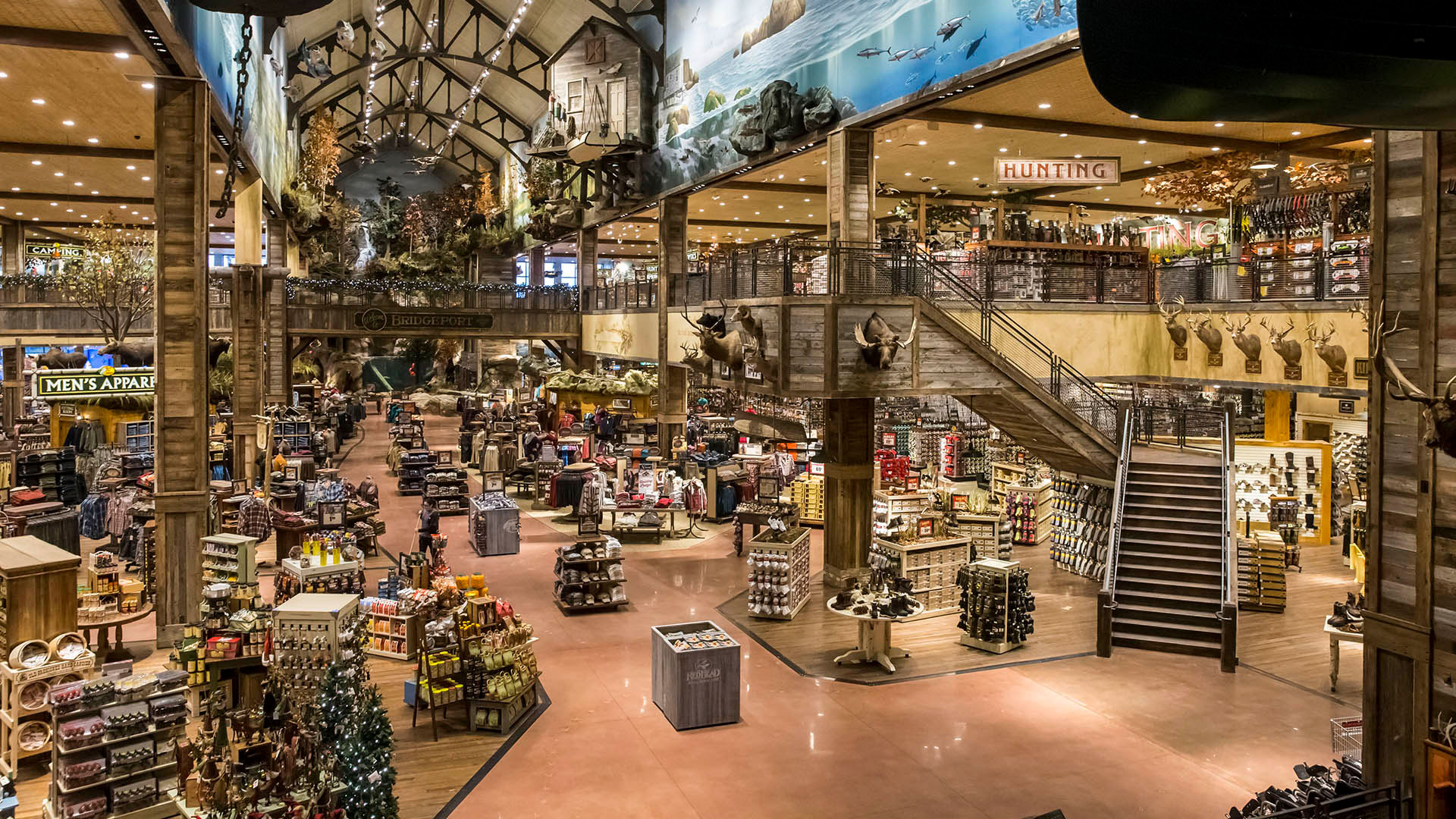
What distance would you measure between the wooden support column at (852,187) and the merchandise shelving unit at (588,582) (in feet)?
16.8

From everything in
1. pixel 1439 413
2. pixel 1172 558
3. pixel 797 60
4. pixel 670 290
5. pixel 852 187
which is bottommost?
pixel 1172 558

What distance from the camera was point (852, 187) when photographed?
1381cm

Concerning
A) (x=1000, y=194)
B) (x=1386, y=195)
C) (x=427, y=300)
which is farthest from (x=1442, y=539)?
(x=427, y=300)

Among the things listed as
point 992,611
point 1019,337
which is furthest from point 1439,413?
point 1019,337

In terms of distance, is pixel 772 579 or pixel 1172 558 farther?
pixel 1172 558

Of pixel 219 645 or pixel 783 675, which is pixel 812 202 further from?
pixel 219 645

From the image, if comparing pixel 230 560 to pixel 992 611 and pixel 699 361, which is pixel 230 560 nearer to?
pixel 699 361

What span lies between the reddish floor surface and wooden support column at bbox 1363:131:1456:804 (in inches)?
53.9

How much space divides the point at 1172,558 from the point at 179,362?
11.3m

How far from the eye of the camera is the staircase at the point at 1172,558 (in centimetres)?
1105

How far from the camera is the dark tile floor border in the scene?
274 inches

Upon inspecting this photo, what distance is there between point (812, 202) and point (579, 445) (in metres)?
8.23

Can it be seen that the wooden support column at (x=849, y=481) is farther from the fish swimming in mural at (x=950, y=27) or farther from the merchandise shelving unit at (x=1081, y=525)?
the fish swimming in mural at (x=950, y=27)

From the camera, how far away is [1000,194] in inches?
877
